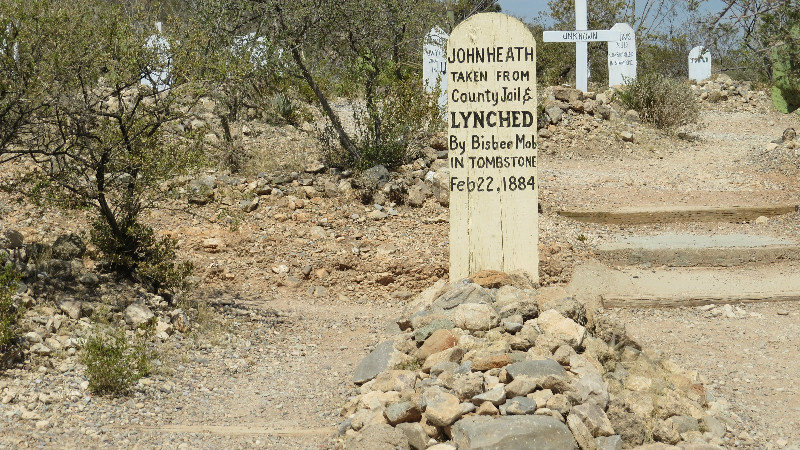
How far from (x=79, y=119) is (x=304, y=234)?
288 centimetres

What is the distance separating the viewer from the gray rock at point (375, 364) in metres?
5.09

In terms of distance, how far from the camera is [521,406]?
394 centimetres

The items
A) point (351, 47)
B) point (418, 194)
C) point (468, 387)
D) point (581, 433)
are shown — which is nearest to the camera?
point (581, 433)

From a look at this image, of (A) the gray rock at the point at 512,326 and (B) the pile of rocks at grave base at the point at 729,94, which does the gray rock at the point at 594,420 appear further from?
(B) the pile of rocks at grave base at the point at 729,94

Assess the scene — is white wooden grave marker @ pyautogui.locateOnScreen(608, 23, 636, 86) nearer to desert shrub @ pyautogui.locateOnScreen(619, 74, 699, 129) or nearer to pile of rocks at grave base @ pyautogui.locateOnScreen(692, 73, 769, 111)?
desert shrub @ pyautogui.locateOnScreen(619, 74, 699, 129)

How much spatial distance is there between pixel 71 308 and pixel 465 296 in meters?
2.67

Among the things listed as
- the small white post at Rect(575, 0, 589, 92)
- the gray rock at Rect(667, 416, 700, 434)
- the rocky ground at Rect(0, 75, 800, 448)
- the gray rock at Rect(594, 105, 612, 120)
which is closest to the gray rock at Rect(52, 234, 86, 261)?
the rocky ground at Rect(0, 75, 800, 448)

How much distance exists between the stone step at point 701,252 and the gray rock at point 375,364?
3456mm

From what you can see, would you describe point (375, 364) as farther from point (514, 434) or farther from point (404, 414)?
point (514, 434)

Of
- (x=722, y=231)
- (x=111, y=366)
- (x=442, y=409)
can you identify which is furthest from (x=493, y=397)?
(x=722, y=231)

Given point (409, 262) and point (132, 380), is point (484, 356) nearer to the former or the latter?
point (132, 380)

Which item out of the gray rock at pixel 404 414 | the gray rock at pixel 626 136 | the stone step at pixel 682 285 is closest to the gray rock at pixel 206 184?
the stone step at pixel 682 285

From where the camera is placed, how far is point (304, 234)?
8.49 metres

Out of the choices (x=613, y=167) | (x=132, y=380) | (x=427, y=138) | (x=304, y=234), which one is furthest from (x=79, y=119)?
(x=613, y=167)
